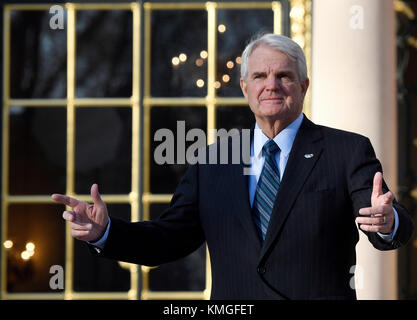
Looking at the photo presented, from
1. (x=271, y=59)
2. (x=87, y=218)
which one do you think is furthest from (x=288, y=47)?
(x=87, y=218)

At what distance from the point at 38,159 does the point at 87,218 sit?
3988 mm

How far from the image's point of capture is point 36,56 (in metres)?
7.09

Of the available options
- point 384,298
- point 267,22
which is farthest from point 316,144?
point 267,22

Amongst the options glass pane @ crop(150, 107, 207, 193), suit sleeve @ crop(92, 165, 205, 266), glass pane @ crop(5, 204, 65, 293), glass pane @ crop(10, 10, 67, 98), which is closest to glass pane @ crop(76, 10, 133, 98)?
glass pane @ crop(10, 10, 67, 98)

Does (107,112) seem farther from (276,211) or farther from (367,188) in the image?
(367,188)

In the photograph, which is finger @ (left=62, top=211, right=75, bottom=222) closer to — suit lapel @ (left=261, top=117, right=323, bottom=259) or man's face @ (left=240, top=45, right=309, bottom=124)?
suit lapel @ (left=261, top=117, right=323, bottom=259)

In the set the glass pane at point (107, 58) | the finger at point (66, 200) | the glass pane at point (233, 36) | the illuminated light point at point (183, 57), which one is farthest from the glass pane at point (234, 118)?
the finger at point (66, 200)

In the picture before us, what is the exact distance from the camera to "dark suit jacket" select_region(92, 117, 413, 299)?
10.1ft

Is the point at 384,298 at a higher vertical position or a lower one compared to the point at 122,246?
lower

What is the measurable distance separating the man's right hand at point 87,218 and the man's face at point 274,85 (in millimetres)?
786

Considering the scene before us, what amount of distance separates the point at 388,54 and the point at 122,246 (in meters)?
3.76

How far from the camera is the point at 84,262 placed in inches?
274

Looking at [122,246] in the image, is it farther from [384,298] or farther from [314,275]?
[384,298]

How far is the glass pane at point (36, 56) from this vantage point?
23.2ft
